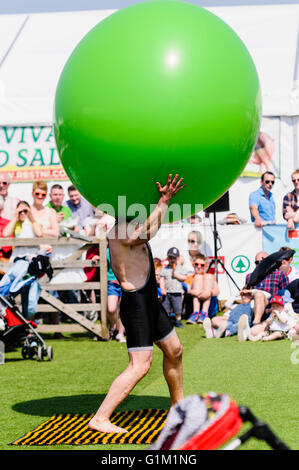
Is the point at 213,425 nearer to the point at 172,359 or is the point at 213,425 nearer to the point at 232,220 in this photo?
the point at 172,359

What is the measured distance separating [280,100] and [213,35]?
9323mm

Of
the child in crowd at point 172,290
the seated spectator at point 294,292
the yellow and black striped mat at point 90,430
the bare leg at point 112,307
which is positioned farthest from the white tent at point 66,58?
the yellow and black striped mat at point 90,430

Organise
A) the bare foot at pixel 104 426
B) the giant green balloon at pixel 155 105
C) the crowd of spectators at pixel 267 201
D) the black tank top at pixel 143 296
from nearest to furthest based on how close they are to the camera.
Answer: the giant green balloon at pixel 155 105
the bare foot at pixel 104 426
the black tank top at pixel 143 296
the crowd of spectators at pixel 267 201

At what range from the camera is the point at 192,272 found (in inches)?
509

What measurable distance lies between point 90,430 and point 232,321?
5.70 m

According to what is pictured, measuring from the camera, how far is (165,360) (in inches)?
207

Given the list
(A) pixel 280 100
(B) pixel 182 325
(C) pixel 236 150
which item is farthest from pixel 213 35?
(A) pixel 280 100

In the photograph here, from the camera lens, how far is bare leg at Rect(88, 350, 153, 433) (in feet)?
16.3

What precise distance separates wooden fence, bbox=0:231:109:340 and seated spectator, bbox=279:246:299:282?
2.82m

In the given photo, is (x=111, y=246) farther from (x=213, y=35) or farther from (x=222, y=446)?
(x=222, y=446)

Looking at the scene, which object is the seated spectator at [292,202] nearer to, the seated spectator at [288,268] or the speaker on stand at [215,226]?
the seated spectator at [288,268]

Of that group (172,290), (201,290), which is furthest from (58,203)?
(201,290)

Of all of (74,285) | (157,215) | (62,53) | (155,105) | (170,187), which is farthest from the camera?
(62,53)

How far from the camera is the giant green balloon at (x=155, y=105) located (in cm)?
437
